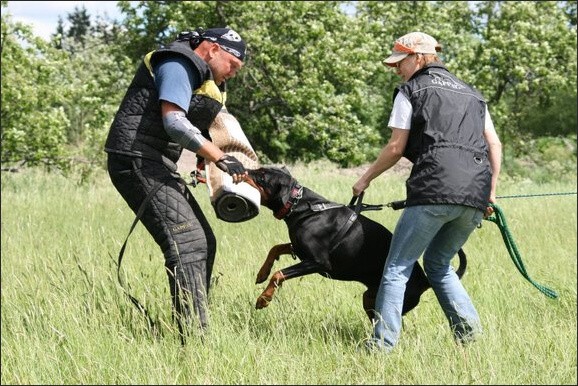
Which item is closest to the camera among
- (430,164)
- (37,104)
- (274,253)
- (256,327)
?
(430,164)

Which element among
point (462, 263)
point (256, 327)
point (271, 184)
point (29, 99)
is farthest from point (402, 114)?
point (29, 99)

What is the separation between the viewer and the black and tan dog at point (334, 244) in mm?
4336

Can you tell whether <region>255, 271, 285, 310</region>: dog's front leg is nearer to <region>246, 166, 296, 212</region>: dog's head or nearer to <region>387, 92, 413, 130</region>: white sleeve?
<region>246, 166, 296, 212</region>: dog's head

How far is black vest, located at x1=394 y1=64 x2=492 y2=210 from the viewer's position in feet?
12.4

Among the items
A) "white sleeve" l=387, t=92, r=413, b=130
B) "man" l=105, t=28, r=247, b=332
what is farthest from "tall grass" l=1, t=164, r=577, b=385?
"white sleeve" l=387, t=92, r=413, b=130

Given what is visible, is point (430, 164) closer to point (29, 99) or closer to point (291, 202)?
point (291, 202)

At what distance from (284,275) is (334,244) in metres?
0.37

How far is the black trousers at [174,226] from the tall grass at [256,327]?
0.60 ft

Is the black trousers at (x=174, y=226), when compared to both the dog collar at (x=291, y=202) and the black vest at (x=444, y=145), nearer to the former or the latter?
the dog collar at (x=291, y=202)

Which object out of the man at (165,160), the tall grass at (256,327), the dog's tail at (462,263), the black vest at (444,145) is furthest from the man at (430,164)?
the man at (165,160)

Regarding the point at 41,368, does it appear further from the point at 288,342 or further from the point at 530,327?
the point at 530,327

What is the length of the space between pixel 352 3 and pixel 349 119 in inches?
166

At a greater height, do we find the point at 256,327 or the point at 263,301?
the point at 263,301

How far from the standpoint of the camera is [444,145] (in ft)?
12.4
